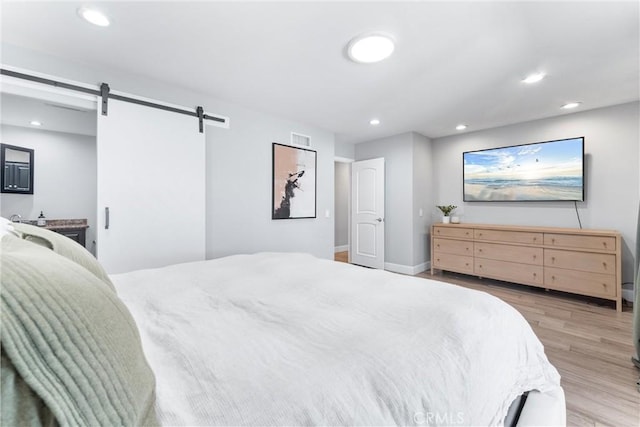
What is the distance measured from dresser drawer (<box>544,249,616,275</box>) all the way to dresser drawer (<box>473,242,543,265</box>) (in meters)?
0.10

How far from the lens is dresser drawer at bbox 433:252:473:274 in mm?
4090

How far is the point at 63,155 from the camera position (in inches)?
153

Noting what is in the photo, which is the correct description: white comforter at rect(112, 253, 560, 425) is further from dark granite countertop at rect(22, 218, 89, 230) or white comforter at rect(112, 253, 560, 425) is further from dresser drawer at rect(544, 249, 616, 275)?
dark granite countertop at rect(22, 218, 89, 230)

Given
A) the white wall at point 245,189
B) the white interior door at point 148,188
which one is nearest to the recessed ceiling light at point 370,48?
the white wall at point 245,189

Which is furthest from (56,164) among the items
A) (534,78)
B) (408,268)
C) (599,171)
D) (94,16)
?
A: (599,171)

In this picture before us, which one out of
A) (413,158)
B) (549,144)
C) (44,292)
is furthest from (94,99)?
(549,144)

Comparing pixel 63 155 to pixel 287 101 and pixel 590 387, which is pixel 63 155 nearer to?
pixel 287 101

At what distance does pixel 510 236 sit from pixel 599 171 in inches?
51.5

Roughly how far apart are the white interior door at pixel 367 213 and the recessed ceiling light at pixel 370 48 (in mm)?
2726

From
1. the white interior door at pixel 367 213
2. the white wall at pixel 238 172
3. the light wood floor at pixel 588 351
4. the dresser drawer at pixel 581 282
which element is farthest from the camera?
the white interior door at pixel 367 213

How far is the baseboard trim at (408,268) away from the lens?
4.52 meters

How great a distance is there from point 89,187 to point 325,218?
11.9 feet

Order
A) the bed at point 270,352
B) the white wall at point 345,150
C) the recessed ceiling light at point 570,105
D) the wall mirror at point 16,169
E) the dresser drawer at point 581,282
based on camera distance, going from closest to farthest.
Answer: the bed at point 270,352
the dresser drawer at point 581,282
the recessed ceiling light at point 570,105
the wall mirror at point 16,169
the white wall at point 345,150

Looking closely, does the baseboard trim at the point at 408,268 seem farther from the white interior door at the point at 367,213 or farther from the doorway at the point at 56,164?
the doorway at the point at 56,164
